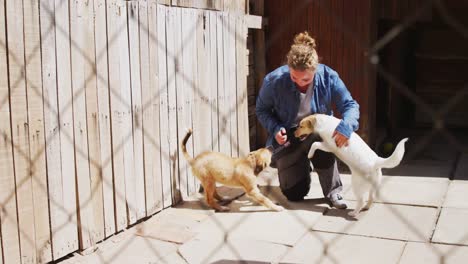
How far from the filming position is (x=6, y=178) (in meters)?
3.15

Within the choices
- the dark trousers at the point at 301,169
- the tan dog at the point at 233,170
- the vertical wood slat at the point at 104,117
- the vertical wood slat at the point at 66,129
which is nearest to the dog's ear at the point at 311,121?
the dark trousers at the point at 301,169

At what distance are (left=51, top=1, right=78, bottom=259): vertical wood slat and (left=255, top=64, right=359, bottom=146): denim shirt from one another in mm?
1560

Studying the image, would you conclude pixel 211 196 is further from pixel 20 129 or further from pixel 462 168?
pixel 462 168

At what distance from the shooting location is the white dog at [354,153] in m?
4.18

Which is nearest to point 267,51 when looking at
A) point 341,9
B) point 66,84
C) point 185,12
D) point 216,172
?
point 341,9

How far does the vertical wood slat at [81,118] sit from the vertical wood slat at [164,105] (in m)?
0.83

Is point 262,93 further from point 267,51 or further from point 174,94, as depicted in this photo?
point 267,51

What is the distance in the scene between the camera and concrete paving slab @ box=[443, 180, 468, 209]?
465 centimetres

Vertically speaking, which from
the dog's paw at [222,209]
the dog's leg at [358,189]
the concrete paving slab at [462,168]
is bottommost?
the concrete paving slab at [462,168]

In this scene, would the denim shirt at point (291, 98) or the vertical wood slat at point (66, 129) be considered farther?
the denim shirt at point (291, 98)

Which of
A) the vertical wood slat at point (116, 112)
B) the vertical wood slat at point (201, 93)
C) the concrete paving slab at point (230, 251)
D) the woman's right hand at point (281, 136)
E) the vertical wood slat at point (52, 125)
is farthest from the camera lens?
the vertical wood slat at point (201, 93)

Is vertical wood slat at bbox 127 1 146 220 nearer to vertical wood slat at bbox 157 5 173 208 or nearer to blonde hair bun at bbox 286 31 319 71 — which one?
vertical wood slat at bbox 157 5 173 208

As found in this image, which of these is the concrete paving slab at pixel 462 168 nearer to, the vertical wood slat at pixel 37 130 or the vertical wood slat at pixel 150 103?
the vertical wood slat at pixel 150 103

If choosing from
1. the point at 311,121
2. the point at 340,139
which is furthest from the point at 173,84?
the point at 340,139
